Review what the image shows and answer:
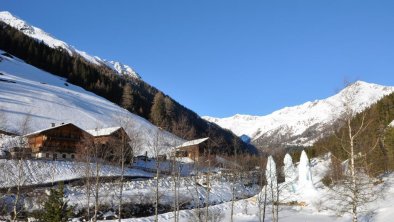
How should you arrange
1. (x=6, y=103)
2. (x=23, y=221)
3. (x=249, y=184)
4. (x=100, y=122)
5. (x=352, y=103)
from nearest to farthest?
(x=352, y=103)
(x=23, y=221)
(x=249, y=184)
(x=6, y=103)
(x=100, y=122)

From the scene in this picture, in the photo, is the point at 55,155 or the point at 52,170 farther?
the point at 55,155

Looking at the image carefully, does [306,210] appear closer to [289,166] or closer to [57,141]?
[289,166]

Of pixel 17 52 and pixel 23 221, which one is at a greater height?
pixel 17 52

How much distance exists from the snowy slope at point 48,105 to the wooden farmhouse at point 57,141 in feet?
25.2

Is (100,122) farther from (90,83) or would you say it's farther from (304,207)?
(304,207)

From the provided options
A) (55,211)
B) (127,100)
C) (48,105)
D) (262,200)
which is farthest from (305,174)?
(127,100)

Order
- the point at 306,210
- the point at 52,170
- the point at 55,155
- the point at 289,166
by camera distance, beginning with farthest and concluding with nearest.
A: 1. the point at 55,155
2. the point at 289,166
3. the point at 52,170
4. the point at 306,210

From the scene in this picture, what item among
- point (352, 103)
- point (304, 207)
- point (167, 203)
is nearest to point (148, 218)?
point (167, 203)

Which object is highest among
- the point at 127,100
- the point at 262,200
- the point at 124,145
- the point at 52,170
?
the point at 127,100

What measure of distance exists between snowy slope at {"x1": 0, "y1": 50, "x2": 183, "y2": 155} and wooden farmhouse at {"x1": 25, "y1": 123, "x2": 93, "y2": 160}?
7.69 m

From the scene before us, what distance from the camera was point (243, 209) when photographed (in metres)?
58.1

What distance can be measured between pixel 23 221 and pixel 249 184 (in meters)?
46.7

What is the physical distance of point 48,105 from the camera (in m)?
116

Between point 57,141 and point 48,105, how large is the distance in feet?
115
